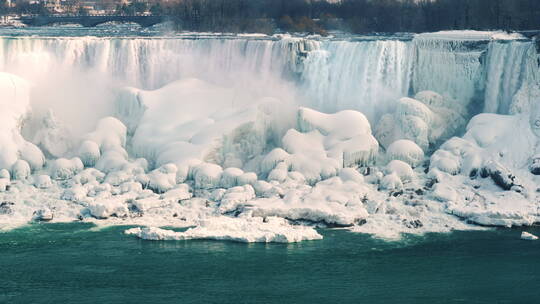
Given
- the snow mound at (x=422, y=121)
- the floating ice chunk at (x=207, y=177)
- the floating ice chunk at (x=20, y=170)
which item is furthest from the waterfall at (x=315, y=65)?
the floating ice chunk at (x=207, y=177)

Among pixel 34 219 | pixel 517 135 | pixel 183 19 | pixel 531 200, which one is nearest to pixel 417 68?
pixel 517 135

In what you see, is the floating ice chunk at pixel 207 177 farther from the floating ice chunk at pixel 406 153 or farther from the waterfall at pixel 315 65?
the waterfall at pixel 315 65

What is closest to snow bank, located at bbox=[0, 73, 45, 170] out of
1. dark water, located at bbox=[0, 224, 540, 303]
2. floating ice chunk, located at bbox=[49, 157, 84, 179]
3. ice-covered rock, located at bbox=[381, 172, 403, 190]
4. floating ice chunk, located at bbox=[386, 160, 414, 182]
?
floating ice chunk, located at bbox=[49, 157, 84, 179]

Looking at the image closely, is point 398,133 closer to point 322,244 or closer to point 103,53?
point 322,244

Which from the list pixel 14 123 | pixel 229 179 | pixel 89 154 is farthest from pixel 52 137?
pixel 229 179

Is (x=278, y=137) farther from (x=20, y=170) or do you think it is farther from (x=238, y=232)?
(x=20, y=170)
